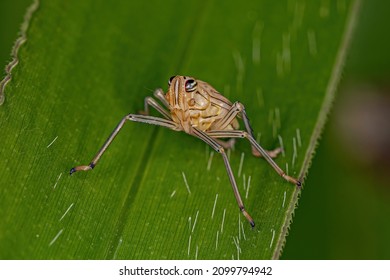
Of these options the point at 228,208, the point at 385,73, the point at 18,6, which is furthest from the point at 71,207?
the point at 385,73

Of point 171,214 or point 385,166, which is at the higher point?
point 385,166

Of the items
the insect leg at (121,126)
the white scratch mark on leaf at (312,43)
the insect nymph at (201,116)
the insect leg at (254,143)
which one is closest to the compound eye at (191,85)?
the insect nymph at (201,116)

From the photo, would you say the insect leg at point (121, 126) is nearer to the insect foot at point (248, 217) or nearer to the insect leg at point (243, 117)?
the insect leg at point (243, 117)

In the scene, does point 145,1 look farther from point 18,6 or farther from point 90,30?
point 18,6

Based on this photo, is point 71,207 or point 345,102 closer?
point 71,207

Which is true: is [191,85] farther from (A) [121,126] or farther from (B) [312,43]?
(B) [312,43]

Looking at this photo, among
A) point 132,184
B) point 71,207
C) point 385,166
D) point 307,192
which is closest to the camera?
point 71,207

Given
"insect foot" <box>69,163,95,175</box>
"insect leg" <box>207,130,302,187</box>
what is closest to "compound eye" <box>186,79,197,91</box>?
"insect leg" <box>207,130,302,187</box>
